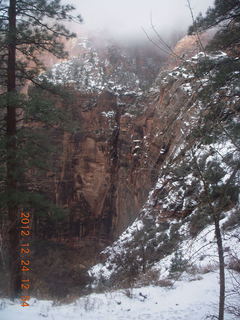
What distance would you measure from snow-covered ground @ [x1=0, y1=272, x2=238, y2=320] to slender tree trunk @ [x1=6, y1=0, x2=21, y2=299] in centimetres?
78

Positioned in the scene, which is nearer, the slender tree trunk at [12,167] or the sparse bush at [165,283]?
the slender tree trunk at [12,167]

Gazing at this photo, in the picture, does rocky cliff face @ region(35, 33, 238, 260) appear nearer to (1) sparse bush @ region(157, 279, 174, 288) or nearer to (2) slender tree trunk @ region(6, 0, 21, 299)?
(1) sparse bush @ region(157, 279, 174, 288)

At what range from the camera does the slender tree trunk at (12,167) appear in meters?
6.14

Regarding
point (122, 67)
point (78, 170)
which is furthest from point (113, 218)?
point (122, 67)

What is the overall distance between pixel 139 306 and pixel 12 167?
372 centimetres

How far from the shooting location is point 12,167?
630 centimetres

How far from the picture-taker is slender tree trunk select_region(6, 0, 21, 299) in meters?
6.14

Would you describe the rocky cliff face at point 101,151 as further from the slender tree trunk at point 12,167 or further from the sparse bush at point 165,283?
the slender tree trunk at point 12,167

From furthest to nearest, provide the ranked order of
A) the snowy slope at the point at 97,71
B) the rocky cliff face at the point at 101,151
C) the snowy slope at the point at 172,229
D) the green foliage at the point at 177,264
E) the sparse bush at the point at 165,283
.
A: 1. the snowy slope at the point at 97,71
2. the rocky cliff face at the point at 101,151
3. the snowy slope at the point at 172,229
4. the green foliage at the point at 177,264
5. the sparse bush at the point at 165,283

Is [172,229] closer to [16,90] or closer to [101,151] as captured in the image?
[16,90]

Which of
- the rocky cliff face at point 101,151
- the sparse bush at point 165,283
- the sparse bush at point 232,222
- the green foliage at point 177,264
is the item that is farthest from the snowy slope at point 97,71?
the sparse bush at point 165,283

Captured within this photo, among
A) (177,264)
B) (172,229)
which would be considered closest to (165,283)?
(177,264)

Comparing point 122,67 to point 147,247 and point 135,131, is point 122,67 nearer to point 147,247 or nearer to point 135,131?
point 135,131

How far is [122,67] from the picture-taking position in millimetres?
24500
